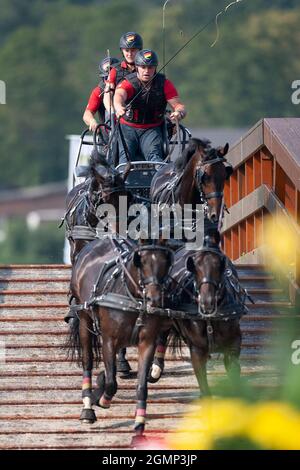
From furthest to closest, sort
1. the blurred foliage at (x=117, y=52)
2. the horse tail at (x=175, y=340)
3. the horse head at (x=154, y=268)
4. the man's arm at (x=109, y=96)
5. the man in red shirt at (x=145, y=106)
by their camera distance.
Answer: the blurred foliage at (x=117, y=52) → the man's arm at (x=109, y=96) → the man in red shirt at (x=145, y=106) → the horse tail at (x=175, y=340) → the horse head at (x=154, y=268)

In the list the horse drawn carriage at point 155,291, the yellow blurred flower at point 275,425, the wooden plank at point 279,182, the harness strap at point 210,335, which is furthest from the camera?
the wooden plank at point 279,182

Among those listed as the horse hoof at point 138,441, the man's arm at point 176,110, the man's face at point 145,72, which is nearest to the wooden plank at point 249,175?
the man's arm at point 176,110

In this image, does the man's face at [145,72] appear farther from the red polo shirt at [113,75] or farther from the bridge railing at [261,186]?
the bridge railing at [261,186]

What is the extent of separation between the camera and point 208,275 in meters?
14.5

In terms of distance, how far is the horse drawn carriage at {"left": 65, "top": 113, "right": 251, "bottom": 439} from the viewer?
1431 cm

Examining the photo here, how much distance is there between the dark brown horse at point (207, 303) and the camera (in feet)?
47.3

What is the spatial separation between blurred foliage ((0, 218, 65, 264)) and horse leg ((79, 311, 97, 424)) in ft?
220

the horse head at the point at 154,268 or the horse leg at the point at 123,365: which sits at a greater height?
the horse head at the point at 154,268

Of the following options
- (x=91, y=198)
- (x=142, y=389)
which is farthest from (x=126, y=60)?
(x=142, y=389)

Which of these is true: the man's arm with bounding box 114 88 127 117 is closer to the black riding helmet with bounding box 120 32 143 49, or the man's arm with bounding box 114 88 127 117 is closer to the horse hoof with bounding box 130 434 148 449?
the black riding helmet with bounding box 120 32 143 49

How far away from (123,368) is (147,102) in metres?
2.66

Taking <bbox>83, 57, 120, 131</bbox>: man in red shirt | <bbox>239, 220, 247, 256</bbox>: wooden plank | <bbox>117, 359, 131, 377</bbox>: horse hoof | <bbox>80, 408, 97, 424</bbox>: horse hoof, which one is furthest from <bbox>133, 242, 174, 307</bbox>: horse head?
<bbox>239, 220, 247, 256</bbox>: wooden plank

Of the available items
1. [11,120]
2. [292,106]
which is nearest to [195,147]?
[292,106]

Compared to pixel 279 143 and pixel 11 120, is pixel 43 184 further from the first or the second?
pixel 279 143
